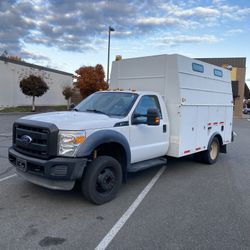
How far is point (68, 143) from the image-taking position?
4.44m

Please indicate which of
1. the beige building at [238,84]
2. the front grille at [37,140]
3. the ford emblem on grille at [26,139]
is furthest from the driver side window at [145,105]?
the beige building at [238,84]

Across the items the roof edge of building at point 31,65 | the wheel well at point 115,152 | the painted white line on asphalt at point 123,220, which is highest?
the roof edge of building at point 31,65

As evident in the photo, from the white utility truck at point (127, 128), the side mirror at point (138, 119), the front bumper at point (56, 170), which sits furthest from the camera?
the side mirror at point (138, 119)

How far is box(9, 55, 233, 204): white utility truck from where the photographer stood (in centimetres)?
449

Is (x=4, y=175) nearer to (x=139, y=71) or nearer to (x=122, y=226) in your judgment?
(x=122, y=226)

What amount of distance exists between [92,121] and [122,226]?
5.91 feet

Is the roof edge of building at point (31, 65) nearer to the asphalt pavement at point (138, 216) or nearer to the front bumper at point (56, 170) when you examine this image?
the asphalt pavement at point (138, 216)

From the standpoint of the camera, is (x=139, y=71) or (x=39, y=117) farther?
(x=139, y=71)

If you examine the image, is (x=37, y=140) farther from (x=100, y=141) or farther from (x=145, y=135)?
(x=145, y=135)

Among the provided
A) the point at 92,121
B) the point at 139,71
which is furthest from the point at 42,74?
the point at 92,121

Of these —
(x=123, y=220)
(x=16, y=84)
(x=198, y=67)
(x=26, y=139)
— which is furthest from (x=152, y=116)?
(x=16, y=84)

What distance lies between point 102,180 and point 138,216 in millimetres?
912

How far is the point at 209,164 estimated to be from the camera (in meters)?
8.40

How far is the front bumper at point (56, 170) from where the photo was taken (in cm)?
439
